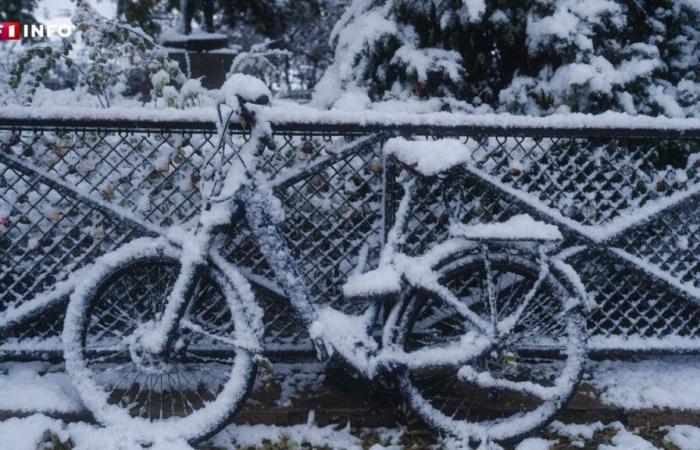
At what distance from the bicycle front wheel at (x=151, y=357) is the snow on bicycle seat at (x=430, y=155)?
1.07m

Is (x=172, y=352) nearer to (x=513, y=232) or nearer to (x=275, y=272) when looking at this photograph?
(x=275, y=272)

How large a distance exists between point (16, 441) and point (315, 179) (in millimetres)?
2039

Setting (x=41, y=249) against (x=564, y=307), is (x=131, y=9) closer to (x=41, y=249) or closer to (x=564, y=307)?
(x=41, y=249)

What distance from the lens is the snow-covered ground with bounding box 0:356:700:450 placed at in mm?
2678

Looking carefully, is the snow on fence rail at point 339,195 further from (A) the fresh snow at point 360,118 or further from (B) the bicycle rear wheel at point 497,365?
(B) the bicycle rear wheel at point 497,365

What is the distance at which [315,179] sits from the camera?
3045 mm

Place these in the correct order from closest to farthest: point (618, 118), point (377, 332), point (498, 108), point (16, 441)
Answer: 1. point (16, 441)
2. point (618, 118)
3. point (377, 332)
4. point (498, 108)

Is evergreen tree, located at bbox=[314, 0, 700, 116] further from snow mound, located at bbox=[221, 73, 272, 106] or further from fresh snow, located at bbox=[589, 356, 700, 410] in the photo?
snow mound, located at bbox=[221, 73, 272, 106]

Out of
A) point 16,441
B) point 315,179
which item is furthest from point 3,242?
point 315,179

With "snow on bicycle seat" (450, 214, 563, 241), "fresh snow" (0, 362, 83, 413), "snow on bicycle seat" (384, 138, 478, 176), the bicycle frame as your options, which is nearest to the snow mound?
the bicycle frame

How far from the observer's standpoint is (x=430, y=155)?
2.50m

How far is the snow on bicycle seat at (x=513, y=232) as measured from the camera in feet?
8.29

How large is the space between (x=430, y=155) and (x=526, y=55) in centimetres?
236

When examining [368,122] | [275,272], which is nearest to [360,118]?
[368,122]
